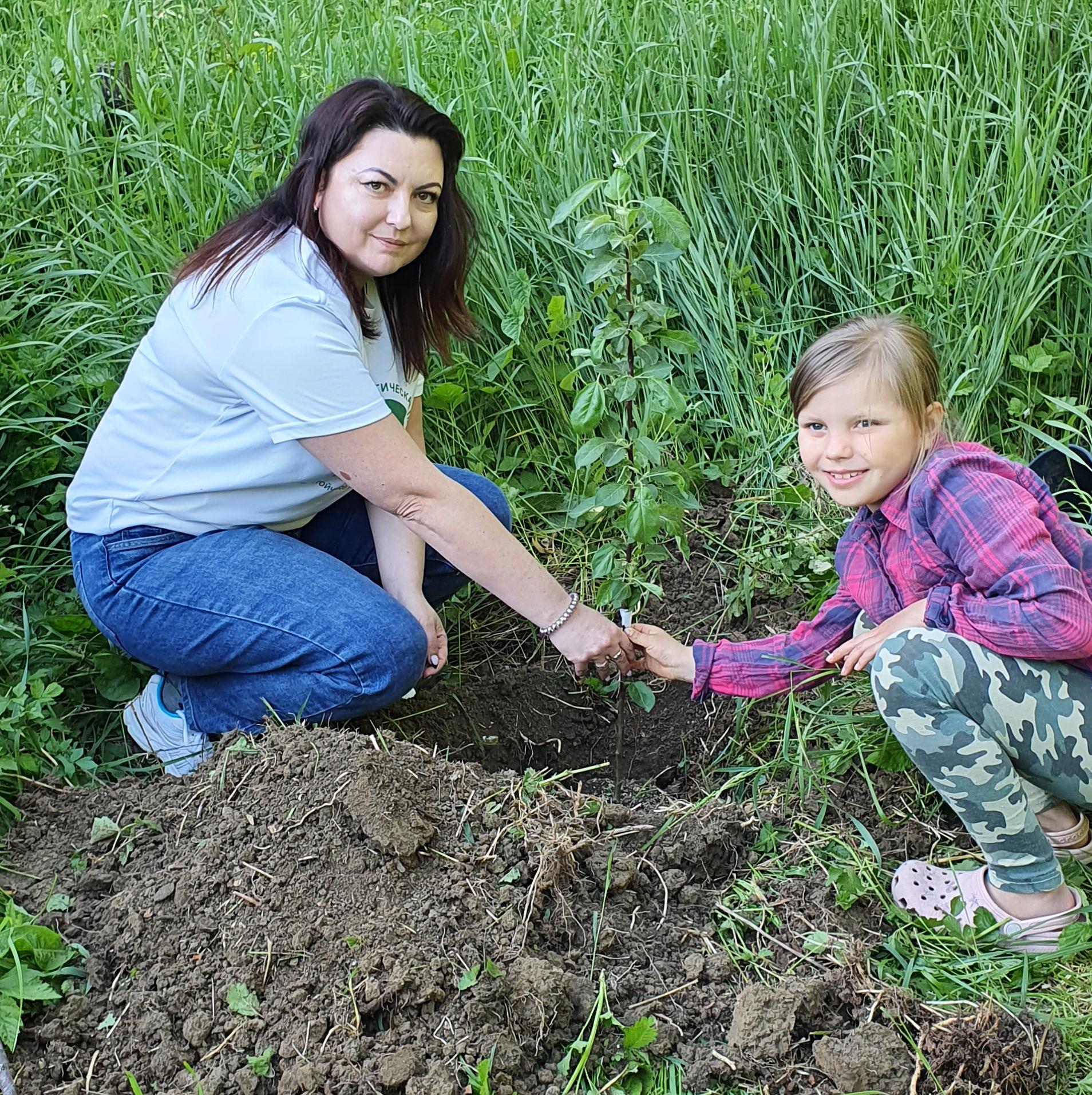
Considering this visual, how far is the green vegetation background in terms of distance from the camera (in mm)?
3186

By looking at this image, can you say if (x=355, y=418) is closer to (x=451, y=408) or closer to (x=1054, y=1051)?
(x=451, y=408)

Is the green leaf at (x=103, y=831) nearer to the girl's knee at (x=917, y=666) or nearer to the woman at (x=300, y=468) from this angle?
the woman at (x=300, y=468)

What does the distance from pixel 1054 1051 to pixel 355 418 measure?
167 cm

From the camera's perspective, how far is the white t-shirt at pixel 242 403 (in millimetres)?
2307

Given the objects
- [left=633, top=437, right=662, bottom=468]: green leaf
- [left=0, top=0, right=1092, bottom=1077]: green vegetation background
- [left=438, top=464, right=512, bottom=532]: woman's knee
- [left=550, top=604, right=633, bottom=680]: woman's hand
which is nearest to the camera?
[left=633, top=437, right=662, bottom=468]: green leaf

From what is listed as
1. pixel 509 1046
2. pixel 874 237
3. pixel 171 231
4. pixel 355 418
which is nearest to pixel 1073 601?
pixel 509 1046

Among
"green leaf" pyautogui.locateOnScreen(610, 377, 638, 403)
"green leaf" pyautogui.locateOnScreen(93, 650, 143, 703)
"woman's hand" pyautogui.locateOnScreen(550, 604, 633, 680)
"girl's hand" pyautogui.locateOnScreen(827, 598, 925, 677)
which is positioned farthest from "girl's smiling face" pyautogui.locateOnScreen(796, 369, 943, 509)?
"green leaf" pyautogui.locateOnScreen(93, 650, 143, 703)

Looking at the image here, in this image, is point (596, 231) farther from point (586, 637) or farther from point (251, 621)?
point (251, 621)

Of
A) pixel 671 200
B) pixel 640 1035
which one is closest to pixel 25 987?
pixel 640 1035

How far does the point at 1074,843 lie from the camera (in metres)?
2.26

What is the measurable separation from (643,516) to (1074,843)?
1.05 metres

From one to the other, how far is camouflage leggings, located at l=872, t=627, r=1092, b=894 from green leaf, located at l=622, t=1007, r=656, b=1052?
0.68 meters

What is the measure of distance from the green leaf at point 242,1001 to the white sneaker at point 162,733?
2.58ft

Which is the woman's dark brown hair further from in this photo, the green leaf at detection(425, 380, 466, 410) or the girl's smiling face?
the girl's smiling face
